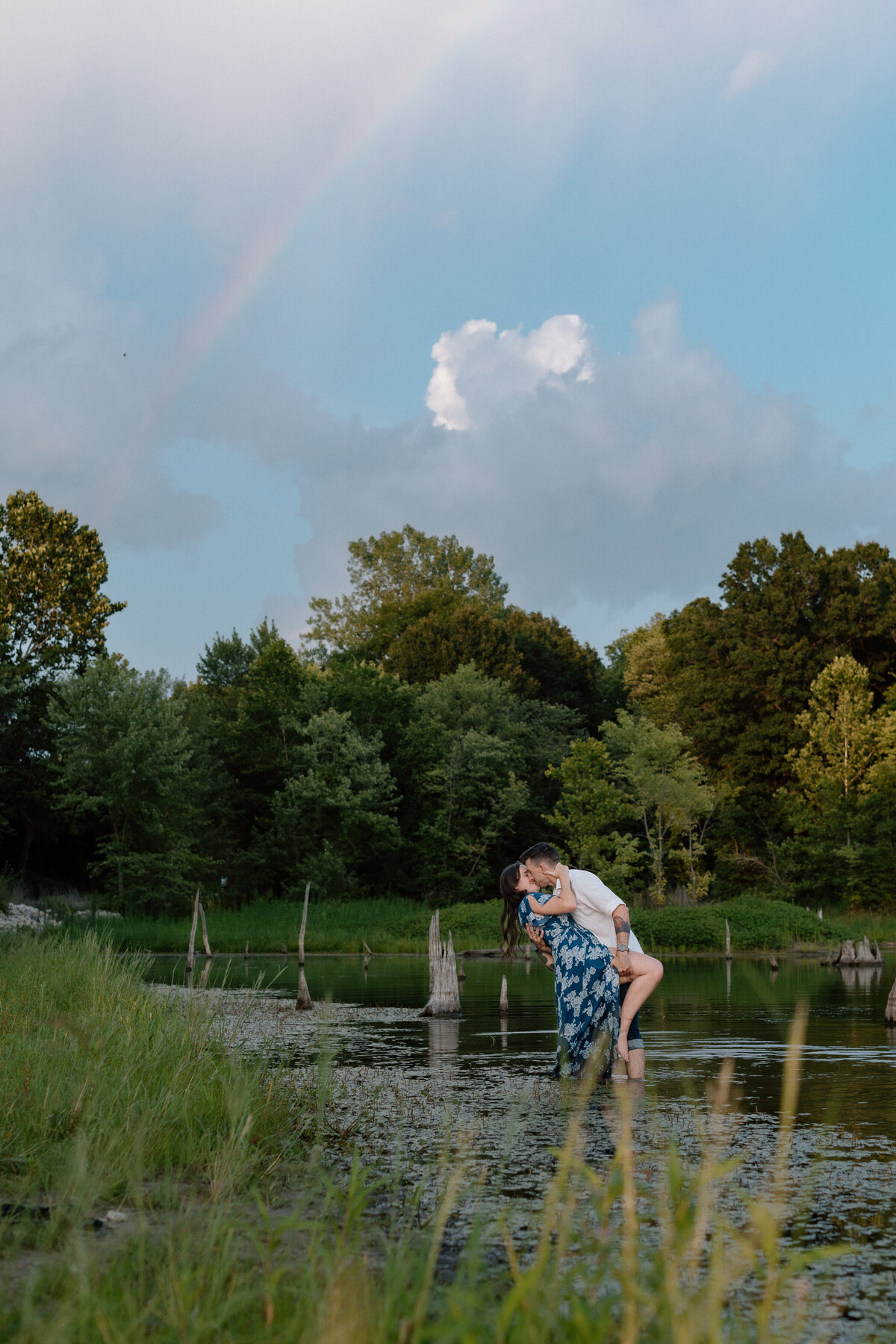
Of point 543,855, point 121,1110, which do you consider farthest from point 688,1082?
point 121,1110

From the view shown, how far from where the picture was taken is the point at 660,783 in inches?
1934

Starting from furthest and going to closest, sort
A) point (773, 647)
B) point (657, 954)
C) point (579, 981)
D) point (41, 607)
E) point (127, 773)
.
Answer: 1. point (773, 647)
2. point (41, 607)
3. point (657, 954)
4. point (127, 773)
5. point (579, 981)

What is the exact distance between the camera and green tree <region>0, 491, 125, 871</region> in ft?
141

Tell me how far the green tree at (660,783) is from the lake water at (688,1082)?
26136mm

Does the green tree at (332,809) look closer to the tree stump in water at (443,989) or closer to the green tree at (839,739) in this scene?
the green tree at (839,739)

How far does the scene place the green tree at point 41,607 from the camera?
43000 millimetres

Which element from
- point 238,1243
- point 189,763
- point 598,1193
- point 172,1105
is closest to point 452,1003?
point 172,1105

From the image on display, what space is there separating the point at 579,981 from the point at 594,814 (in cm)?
3939

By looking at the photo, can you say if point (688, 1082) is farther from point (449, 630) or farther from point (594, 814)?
point (449, 630)

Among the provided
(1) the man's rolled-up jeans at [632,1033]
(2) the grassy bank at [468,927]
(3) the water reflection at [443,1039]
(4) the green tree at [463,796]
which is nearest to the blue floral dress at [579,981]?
(1) the man's rolled-up jeans at [632,1033]

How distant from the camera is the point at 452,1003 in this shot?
16969 millimetres

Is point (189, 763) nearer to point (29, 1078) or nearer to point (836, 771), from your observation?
point (836, 771)

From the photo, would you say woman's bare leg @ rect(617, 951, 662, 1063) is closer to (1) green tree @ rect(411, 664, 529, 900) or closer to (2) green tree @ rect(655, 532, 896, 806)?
(1) green tree @ rect(411, 664, 529, 900)

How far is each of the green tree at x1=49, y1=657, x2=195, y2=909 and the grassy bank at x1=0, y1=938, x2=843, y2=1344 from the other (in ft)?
105
